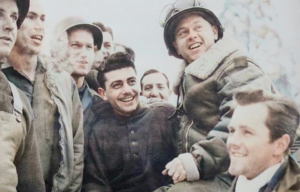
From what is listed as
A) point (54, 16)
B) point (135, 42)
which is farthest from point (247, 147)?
point (54, 16)

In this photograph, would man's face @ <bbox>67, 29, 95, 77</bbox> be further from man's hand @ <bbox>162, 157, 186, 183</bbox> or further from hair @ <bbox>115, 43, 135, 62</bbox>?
man's hand @ <bbox>162, 157, 186, 183</bbox>

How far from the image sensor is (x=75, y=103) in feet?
10.4

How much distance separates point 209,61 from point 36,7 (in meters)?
1.18

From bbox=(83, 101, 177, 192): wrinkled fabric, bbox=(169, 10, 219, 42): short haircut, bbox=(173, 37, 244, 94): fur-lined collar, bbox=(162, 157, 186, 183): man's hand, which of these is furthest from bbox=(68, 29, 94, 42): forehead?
bbox=(162, 157, 186, 183): man's hand

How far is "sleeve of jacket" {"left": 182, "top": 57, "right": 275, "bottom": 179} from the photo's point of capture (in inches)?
120

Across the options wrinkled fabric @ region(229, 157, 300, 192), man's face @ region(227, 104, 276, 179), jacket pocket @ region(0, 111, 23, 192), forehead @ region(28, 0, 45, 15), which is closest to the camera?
jacket pocket @ region(0, 111, 23, 192)

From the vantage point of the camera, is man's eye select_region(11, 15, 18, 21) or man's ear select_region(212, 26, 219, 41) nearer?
man's eye select_region(11, 15, 18, 21)

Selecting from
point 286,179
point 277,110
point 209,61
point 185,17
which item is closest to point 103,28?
point 185,17

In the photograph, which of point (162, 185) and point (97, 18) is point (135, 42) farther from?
point (162, 185)

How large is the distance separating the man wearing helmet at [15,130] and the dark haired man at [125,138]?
39 centimetres

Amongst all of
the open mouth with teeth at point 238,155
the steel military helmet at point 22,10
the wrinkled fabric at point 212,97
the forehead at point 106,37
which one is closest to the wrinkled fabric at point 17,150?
the steel military helmet at point 22,10

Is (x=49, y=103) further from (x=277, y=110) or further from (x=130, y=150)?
(x=277, y=110)

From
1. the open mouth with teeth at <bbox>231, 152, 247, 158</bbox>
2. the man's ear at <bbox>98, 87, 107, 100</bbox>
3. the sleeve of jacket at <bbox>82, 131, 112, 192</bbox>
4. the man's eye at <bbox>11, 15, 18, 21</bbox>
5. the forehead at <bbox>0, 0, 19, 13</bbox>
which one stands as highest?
the forehead at <bbox>0, 0, 19, 13</bbox>

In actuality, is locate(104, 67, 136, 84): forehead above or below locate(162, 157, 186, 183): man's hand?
above
